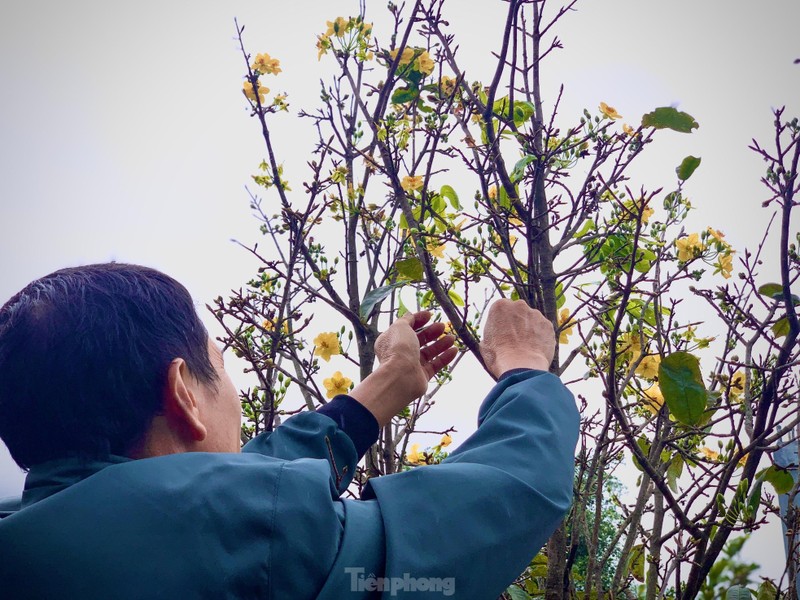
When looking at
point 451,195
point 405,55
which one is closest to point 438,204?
point 451,195

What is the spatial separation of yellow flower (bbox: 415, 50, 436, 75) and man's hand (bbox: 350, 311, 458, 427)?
0.91m

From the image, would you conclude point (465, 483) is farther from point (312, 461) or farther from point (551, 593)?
point (551, 593)

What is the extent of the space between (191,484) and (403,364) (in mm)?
532

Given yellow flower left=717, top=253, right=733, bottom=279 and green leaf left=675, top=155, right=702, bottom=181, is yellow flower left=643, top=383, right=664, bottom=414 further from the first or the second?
green leaf left=675, top=155, right=702, bottom=181

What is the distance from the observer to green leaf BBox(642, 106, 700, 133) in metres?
1.51

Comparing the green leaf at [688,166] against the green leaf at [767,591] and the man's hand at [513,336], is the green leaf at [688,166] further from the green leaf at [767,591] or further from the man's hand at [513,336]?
the green leaf at [767,591]

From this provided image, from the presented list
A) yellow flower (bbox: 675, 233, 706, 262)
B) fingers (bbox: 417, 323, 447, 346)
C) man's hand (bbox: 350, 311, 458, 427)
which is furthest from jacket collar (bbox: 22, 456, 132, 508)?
yellow flower (bbox: 675, 233, 706, 262)

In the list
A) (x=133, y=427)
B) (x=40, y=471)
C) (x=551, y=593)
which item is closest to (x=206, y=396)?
(x=133, y=427)

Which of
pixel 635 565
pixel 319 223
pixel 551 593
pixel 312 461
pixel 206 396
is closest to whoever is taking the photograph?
pixel 312 461

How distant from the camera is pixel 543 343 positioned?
1.15 m

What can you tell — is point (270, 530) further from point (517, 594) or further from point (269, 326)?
point (269, 326)

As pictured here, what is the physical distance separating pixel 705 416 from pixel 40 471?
1208 millimetres

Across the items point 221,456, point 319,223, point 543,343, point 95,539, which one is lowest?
point 95,539

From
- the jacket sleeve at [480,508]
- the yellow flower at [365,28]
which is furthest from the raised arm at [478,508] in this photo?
the yellow flower at [365,28]
